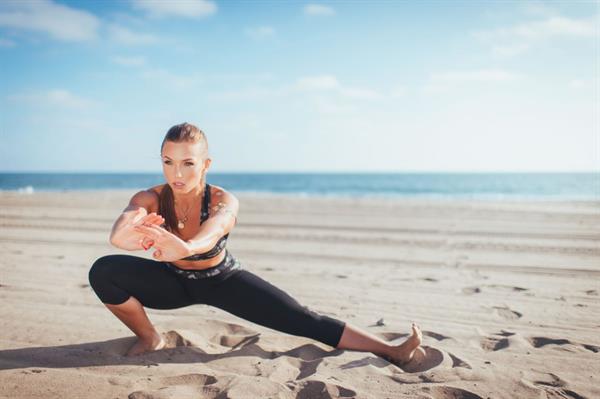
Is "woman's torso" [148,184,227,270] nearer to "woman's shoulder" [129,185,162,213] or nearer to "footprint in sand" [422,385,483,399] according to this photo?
"woman's shoulder" [129,185,162,213]

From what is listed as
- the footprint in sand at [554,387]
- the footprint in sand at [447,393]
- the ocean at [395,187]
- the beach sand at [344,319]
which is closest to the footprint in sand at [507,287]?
the beach sand at [344,319]

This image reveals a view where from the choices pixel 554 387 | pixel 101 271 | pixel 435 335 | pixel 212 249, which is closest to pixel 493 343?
pixel 435 335

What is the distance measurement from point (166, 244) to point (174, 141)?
862 mm

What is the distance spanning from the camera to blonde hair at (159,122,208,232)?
3.15m

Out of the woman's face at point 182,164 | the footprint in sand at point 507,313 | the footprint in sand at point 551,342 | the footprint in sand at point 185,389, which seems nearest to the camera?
the footprint in sand at point 185,389

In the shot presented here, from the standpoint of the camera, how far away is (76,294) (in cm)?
509

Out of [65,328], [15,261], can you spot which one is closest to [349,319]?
[65,328]

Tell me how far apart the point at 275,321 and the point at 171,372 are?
0.80 meters

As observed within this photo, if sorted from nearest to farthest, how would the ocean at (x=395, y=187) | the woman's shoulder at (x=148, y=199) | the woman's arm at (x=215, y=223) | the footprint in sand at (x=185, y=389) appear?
the footprint in sand at (x=185, y=389), the woman's arm at (x=215, y=223), the woman's shoulder at (x=148, y=199), the ocean at (x=395, y=187)

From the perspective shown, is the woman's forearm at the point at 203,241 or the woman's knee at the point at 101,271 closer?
the woman's forearm at the point at 203,241

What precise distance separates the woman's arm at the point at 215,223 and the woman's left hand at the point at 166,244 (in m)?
0.08

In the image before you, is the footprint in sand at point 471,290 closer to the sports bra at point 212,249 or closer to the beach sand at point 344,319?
the beach sand at point 344,319

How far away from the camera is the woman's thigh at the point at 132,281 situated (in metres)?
3.33

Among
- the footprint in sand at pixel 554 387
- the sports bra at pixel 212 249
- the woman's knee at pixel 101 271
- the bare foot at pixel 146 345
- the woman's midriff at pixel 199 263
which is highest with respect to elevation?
the sports bra at pixel 212 249
